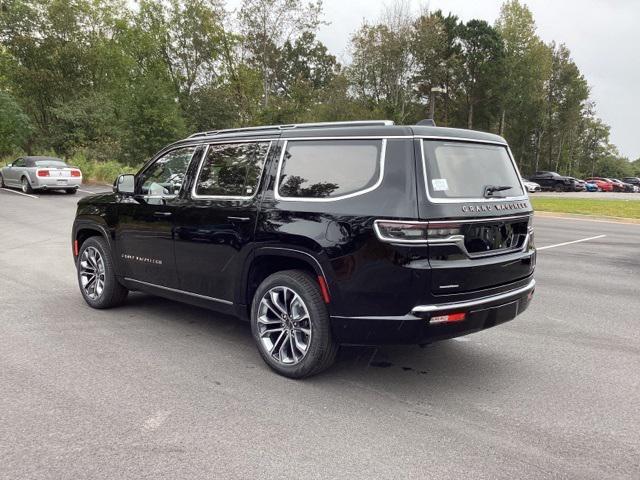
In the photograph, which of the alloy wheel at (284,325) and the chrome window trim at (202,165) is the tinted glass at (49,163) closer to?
the chrome window trim at (202,165)

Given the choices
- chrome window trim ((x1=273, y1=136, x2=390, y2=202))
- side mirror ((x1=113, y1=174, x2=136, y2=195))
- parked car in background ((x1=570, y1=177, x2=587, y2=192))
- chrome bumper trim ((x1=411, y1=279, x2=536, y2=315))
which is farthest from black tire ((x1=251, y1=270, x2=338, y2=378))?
parked car in background ((x1=570, y1=177, x2=587, y2=192))

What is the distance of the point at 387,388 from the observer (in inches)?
153

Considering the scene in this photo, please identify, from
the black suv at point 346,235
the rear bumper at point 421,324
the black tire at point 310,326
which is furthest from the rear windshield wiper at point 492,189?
the black tire at point 310,326

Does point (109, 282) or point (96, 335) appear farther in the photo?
point (109, 282)

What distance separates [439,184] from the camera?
354 centimetres

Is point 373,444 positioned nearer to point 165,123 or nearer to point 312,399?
point 312,399

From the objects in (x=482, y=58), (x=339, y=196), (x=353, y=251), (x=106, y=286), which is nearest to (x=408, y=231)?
(x=353, y=251)

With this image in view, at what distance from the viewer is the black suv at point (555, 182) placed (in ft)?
158

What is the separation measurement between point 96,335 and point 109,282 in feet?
2.77

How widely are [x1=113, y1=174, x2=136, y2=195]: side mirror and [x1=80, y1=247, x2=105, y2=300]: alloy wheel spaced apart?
0.85 m

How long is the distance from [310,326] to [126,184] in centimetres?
271

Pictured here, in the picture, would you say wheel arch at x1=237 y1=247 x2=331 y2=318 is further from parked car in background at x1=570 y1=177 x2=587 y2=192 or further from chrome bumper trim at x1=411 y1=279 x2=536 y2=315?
parked car in background at x1=570 y1=177 x2=587 y2=192

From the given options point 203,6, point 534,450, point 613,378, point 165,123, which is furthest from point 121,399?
point 203,6

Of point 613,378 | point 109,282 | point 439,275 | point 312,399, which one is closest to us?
point 439,275
